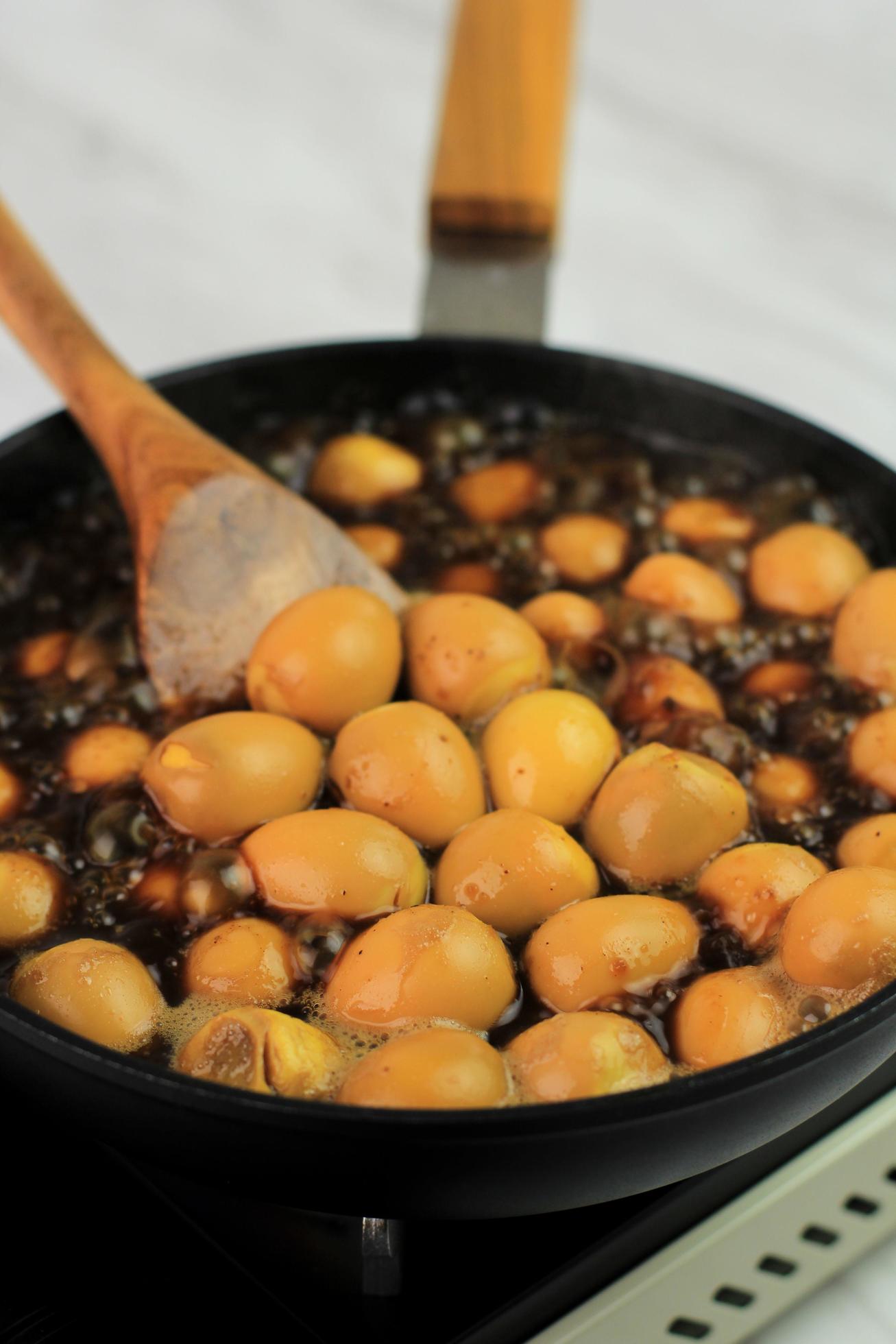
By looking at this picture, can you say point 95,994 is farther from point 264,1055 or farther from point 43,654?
point 43,654

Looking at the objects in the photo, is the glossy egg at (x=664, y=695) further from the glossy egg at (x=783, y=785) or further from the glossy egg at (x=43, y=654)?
the glossy egg at (x=43, y=654)

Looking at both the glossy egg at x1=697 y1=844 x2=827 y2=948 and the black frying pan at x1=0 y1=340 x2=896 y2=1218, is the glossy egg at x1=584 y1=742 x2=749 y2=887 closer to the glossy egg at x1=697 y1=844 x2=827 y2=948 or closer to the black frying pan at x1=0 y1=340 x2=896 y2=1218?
the glossy egg at x1=697 y1=844 x2=827 y2=948

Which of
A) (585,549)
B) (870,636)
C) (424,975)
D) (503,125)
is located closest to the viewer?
(424,975)

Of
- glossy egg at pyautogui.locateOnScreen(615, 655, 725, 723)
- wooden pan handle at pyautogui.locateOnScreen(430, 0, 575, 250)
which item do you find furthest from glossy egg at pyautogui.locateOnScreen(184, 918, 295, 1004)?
wooden pan handle at pyautogui.locateOnScreen(430, 0, 575, 250)

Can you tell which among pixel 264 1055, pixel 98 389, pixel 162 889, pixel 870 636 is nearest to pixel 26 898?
pixel 162 889

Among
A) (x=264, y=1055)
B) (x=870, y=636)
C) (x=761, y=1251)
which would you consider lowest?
(x=761, y=1251)

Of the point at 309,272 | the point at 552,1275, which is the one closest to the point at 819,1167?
the point at 552,1275

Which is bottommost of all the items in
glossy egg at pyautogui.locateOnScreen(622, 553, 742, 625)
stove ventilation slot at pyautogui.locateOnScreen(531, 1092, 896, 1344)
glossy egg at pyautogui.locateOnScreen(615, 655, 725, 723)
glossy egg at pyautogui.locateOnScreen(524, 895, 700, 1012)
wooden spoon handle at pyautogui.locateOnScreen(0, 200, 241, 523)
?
stove ventilation slot at pyautogui.locateOnScreen(531, 1092, 896, 1344)
